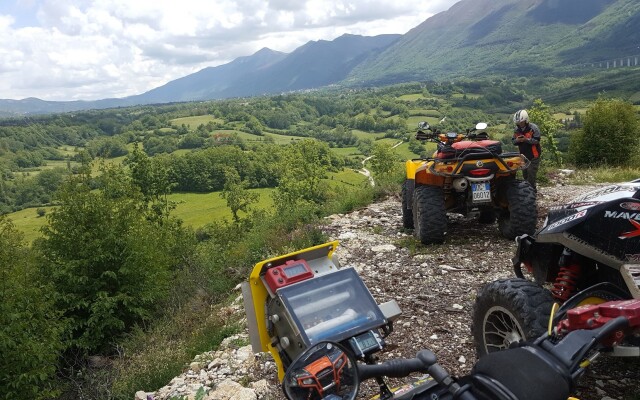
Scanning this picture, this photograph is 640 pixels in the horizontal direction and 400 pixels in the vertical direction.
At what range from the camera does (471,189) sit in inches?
278

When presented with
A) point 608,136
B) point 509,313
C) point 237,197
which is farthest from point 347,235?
point 237,197

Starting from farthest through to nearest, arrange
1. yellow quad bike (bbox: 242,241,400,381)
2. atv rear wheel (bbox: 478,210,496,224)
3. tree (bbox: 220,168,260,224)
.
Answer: tree (bbox: 220,168,260,224), atv rear wheel (bbox: 478,210,496,224), yellow quad bike (bbox: 242,241,400,381)

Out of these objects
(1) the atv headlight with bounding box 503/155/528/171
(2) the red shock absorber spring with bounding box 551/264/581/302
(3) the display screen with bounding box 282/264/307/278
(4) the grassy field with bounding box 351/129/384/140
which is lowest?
(4) the grassy field with bounding box 351/129/384/140

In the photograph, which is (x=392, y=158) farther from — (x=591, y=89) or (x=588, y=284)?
(x=591, y=89)

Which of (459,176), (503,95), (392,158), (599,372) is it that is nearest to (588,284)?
(599,372)

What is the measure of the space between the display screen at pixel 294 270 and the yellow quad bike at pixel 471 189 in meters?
4.64

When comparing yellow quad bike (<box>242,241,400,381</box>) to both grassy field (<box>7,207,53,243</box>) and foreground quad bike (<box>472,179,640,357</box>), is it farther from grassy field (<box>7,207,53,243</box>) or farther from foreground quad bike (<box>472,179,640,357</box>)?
grassy field (<box>7,207,53,243</box>)

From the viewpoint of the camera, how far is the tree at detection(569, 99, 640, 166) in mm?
17547

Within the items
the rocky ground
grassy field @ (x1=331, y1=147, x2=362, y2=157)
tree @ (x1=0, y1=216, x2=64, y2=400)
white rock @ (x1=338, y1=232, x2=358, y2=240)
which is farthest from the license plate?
grassy field @ (x1=331, y1=147, x2=362, y2=157)

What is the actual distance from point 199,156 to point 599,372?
64.2 metres

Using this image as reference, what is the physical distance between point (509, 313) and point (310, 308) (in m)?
1.62

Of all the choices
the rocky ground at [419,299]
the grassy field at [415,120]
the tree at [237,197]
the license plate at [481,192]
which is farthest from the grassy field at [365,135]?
the license plate at [481,192]

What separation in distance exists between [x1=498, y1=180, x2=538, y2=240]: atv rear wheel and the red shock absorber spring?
3.38 meters

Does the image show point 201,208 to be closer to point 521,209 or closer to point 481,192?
point 481,192
